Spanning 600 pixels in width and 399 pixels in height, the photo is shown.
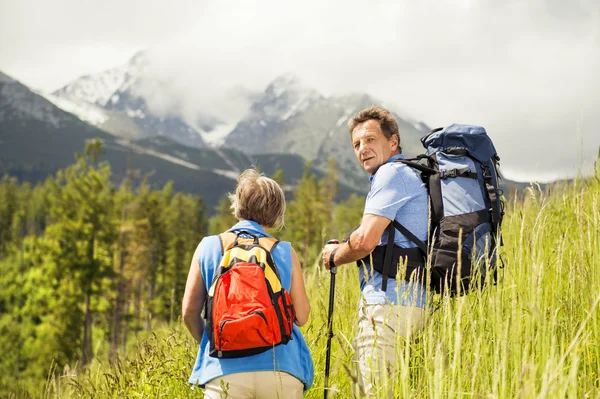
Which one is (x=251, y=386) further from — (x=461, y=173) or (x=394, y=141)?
(x=394, y=141)

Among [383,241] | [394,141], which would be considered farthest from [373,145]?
[383,241]

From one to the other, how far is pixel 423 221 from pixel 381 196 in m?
0.28

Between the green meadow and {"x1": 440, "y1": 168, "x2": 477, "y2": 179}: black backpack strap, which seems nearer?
the green meadow

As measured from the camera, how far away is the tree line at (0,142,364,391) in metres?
28.0

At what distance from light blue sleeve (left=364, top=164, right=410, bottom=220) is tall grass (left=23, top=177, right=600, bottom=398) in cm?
55

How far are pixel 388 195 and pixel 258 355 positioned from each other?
110cm

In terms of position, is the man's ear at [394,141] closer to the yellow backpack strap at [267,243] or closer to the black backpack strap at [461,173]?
the black backpack strap at [461,173]

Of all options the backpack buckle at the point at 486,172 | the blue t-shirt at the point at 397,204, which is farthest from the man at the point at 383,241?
the backpack buckle at the point at 486,172

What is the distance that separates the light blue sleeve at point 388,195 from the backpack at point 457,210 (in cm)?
11

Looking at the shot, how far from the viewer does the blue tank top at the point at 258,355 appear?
2.27 metres

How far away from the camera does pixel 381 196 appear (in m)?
2.49

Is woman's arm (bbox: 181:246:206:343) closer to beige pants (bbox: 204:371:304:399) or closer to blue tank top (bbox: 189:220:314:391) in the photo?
blue tank top (bbox: 189:220:314:391)

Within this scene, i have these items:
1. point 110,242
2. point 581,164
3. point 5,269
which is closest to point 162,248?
point 110,242

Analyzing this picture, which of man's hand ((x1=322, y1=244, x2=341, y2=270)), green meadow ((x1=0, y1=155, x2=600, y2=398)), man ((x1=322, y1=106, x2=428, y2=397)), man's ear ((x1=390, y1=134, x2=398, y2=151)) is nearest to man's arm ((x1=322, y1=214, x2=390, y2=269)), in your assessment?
man ((x1=322, y1=106, x2=428, y2=397))
